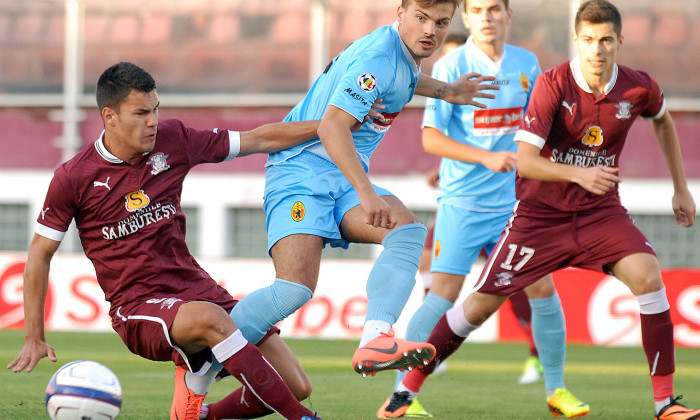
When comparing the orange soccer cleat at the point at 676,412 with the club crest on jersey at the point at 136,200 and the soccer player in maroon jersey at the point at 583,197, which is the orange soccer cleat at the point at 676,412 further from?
the club crest on jersey at the point at 136,200

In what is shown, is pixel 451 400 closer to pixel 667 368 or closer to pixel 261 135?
pixel 667 368

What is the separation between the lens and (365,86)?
4.64m

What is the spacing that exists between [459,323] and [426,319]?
671 mm

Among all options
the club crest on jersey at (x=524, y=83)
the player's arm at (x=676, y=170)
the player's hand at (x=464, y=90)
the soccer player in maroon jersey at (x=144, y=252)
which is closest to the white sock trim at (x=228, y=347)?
the soccer player in maroon jersey at (x=144, y=252)

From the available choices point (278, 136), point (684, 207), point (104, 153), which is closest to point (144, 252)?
point (104, 153)

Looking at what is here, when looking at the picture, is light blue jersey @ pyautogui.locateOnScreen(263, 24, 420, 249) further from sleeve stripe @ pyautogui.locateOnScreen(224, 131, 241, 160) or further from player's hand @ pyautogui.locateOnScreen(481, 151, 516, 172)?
player's hand @ pyautogui.locateOnScreen(481, 151, 516, 172)

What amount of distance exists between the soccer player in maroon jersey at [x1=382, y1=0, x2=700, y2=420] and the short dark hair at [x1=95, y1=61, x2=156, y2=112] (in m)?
1.98

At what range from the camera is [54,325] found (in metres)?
13.1

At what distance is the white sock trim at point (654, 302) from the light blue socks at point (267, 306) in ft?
5.68

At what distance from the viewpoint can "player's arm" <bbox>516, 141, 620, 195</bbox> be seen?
195 inches

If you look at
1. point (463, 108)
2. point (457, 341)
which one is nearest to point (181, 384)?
point (457, 341)

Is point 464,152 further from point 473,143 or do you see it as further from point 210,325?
point 210,325

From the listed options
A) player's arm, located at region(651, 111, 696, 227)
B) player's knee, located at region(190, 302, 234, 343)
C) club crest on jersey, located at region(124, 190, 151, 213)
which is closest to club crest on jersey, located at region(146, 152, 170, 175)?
club crest on jersey, located at region(124, 190, 151, 213)

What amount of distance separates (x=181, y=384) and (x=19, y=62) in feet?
53.0
